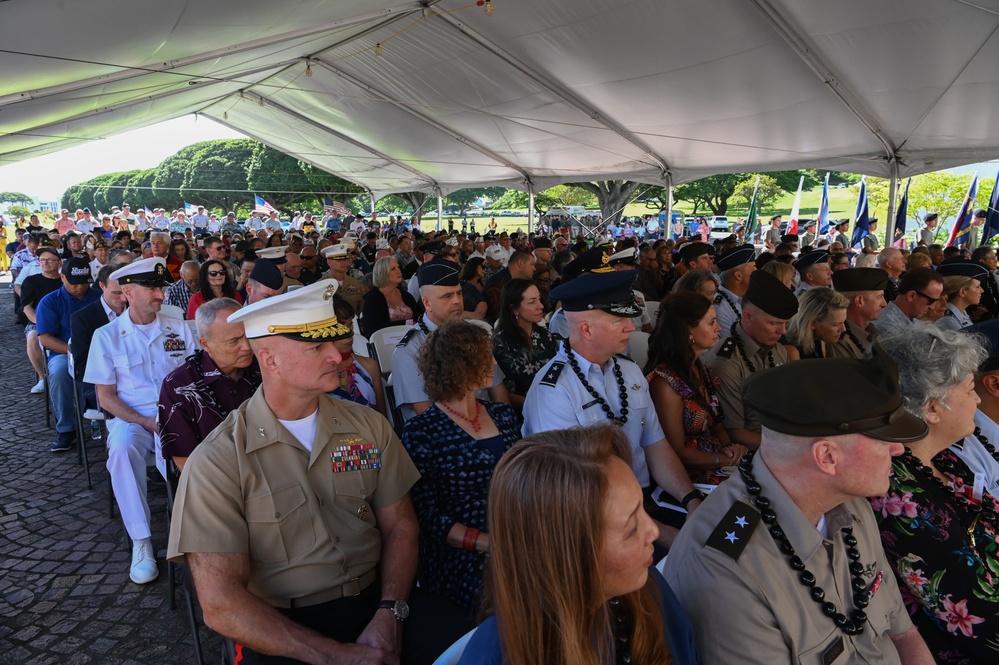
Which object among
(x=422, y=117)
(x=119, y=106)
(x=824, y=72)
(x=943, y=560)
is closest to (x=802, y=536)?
(x=943, y=560)

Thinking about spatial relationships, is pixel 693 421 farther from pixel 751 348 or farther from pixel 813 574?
pixel 813 574

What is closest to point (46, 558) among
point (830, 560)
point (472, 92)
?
point (830, 560)

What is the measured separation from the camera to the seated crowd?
1179 millimetres

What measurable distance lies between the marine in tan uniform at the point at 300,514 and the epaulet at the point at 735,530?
958mm

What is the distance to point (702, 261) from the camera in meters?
7.15

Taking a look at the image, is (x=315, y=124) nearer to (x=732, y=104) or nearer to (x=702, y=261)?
(x=732, y=104)

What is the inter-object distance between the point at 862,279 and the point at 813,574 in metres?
3.67

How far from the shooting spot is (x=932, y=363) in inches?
80.1

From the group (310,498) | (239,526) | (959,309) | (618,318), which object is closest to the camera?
(239,526)

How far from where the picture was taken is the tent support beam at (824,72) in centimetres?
718

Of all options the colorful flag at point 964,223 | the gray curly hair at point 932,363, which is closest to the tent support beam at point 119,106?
the gray curly hair at point 932,363

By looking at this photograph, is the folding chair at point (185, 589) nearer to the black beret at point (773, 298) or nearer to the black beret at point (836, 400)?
the black beret at point (836, 400)

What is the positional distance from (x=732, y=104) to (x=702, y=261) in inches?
153

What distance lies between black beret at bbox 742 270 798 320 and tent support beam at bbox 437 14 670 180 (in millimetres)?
7826
